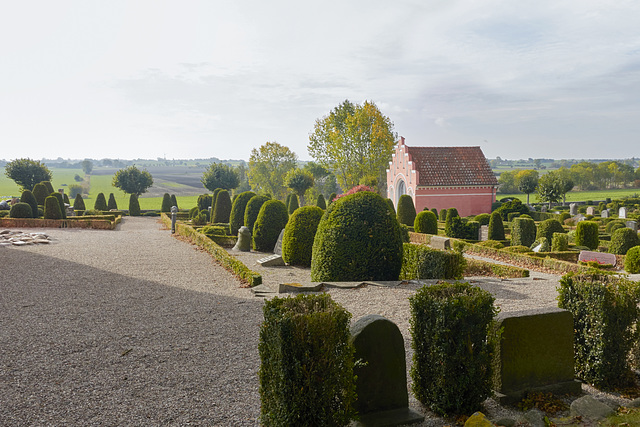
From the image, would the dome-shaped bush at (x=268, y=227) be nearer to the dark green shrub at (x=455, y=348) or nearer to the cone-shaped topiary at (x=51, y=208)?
the dark green shrub at (x=455, y=348)

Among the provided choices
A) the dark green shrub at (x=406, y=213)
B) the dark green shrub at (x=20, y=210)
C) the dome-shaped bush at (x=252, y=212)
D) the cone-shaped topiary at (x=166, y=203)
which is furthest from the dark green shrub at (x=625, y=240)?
the cone-shaped topiary at (x=166, y=203)

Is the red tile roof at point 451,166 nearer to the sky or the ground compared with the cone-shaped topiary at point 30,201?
nearer to the sky

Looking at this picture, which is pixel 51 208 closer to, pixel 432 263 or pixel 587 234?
pixel 432 263

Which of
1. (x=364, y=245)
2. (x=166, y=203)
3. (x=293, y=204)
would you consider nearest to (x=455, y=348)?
(x=364, y=245)

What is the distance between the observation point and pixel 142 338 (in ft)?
21.7

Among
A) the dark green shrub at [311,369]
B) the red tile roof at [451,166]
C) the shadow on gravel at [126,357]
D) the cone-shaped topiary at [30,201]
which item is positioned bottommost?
the shadow on gravel at [126,357]

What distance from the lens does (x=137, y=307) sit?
8453 mm

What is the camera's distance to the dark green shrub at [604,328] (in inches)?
183

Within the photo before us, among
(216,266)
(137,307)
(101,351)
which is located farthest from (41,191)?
(101,351)

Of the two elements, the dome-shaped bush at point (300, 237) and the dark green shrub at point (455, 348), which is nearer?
the dark green shrub at point (455, 348)

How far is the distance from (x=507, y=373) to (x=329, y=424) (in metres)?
1.88

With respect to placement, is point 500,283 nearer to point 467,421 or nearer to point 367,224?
point 367,224

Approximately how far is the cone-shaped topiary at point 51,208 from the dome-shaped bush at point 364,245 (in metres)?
21.5

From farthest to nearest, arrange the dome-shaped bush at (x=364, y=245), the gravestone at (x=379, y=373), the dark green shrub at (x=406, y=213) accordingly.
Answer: the dark green shrub at (x=406, y=213) → the dome-shaped bush at (x=364, y=245) → the gravestone at (x=379, y=373)
